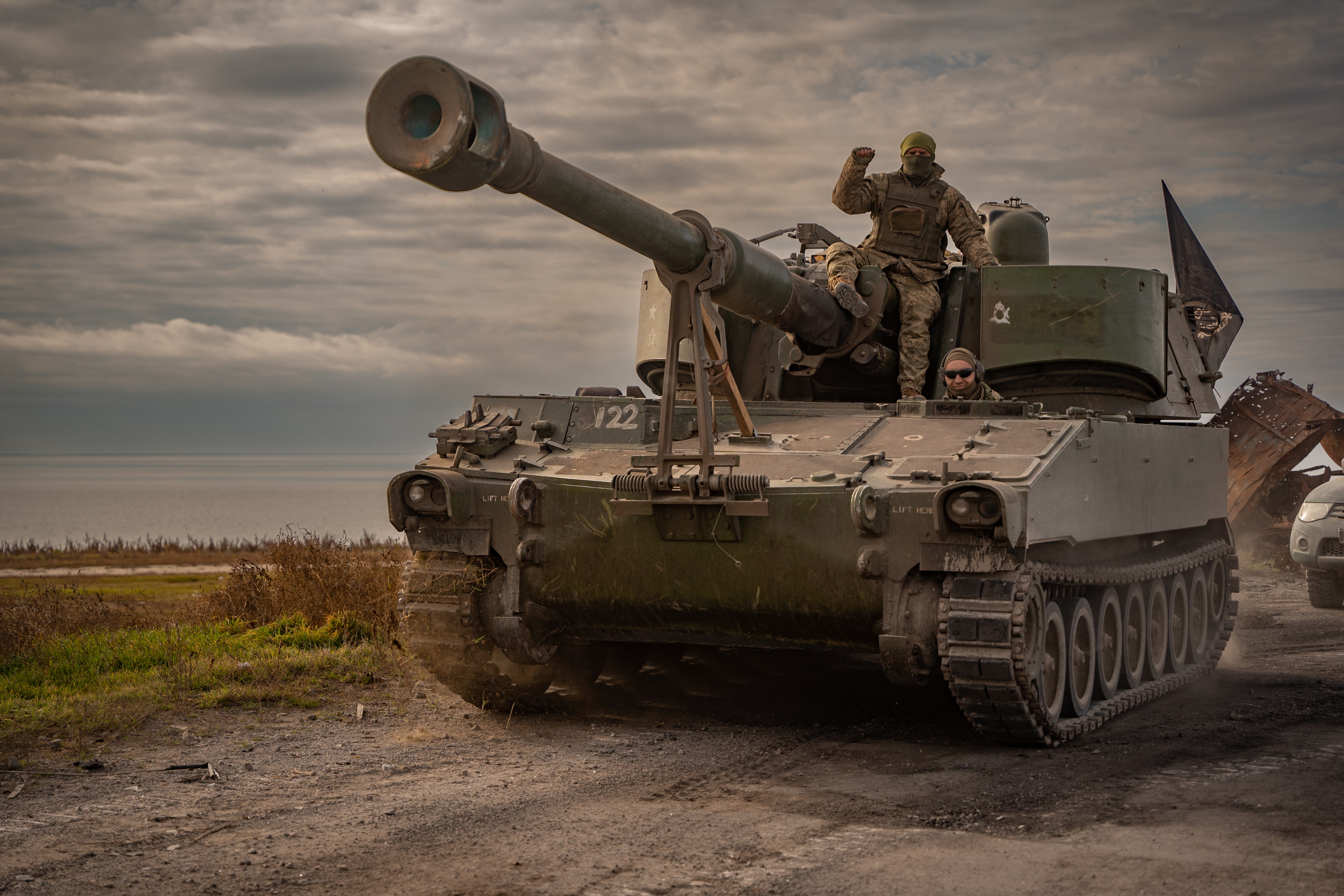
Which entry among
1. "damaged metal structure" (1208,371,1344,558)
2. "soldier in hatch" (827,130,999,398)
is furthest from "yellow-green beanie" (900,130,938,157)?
"damaged metal structure" (1208,371,1344,558)

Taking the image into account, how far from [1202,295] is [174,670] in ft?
43.0

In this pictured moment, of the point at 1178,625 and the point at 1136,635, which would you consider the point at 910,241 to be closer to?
the point at 1136,635

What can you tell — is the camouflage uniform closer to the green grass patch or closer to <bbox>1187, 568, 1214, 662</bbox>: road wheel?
<bbox>1187, 568, 1214, 662</bbox>: road wheel

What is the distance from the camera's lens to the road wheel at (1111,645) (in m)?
8.67

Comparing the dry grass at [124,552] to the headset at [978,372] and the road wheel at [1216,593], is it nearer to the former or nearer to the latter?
the road wheel at [1216,593]

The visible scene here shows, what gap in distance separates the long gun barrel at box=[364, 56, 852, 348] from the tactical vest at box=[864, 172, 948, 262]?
10.5 ft

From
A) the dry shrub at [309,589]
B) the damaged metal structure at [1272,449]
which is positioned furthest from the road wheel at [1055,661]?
the damaged metal structure at [1272,449]

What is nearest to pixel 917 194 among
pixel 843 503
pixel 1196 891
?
pixel 843 503

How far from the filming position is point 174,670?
30.5 feet

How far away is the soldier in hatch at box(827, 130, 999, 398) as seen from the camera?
954cm

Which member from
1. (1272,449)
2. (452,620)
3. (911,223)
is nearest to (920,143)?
(911,223)

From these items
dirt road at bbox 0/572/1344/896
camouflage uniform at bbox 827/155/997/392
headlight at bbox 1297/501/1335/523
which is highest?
camouflage uniform at bbox 827/155/997/392

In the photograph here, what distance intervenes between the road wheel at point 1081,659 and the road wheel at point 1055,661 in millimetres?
50

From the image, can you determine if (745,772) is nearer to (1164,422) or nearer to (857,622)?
(857,622)
